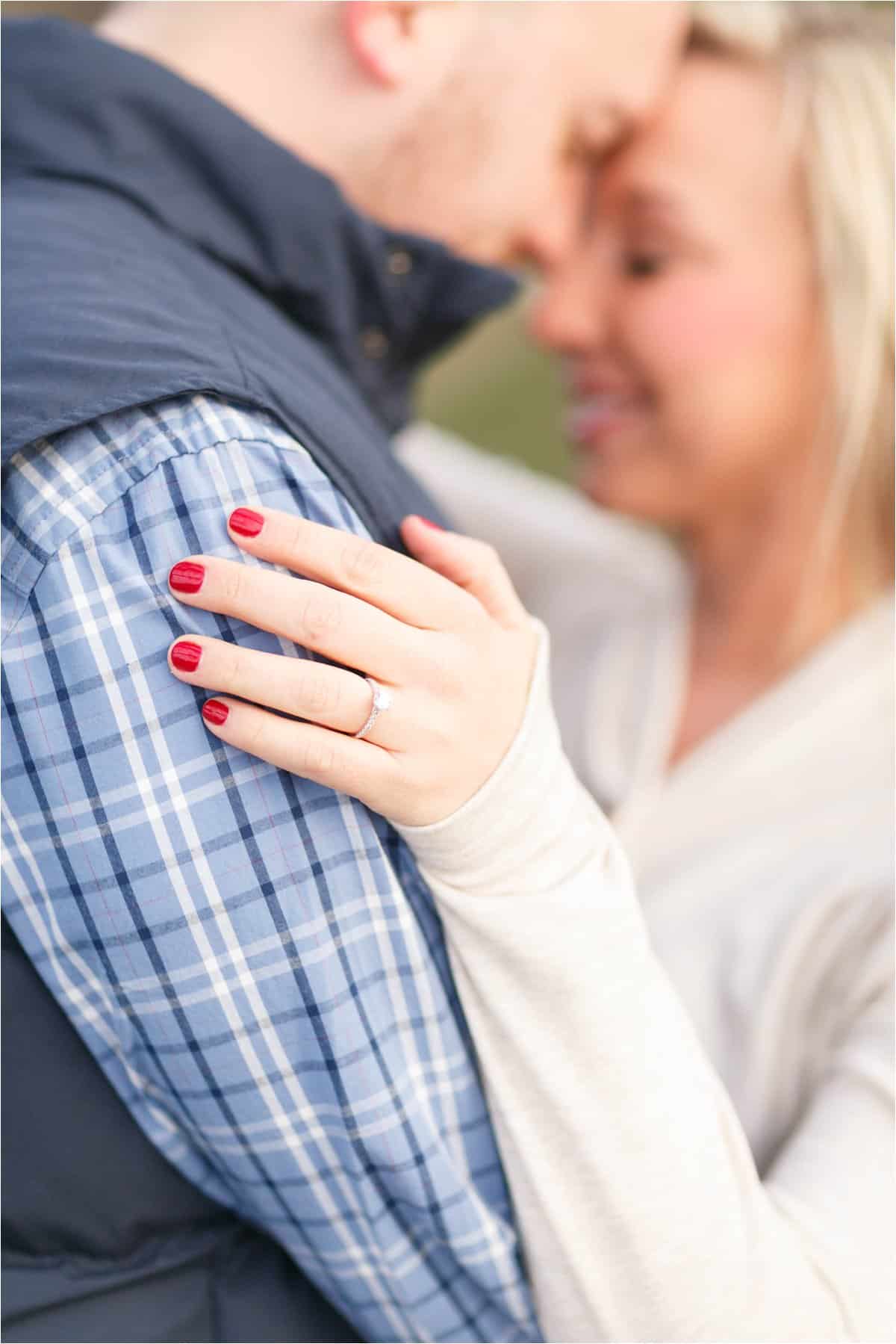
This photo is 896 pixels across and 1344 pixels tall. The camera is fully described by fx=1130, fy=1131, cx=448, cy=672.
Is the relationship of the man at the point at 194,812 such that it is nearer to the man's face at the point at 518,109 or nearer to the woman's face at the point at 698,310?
A: the man's face at the point at 518,109

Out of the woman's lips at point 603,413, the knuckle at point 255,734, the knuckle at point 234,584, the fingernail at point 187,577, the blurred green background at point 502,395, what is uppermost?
the knuckle at point 234,584

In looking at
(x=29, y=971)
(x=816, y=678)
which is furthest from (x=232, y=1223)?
(x=816, y=678)

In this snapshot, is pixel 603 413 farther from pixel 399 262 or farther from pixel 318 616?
pixel 318 616

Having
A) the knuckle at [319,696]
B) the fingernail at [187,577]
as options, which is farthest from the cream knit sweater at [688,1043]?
the fingernail at [187,577]

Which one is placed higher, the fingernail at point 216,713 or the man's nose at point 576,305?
the man's nose at point 576,305

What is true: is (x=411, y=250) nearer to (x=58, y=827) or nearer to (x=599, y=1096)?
(x=58, y=827)

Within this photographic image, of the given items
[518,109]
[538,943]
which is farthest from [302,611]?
[518,109]

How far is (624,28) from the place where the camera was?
1.36m

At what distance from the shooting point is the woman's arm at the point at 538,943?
0.69 meters

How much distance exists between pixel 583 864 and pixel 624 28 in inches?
42.6

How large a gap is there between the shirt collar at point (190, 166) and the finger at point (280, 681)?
423mm

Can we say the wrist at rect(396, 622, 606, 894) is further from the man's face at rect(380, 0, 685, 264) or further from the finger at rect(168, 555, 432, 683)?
the man's face at rect(380, 0, 685, 264)

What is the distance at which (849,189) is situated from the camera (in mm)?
1553

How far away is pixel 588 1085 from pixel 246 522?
1.43ft
